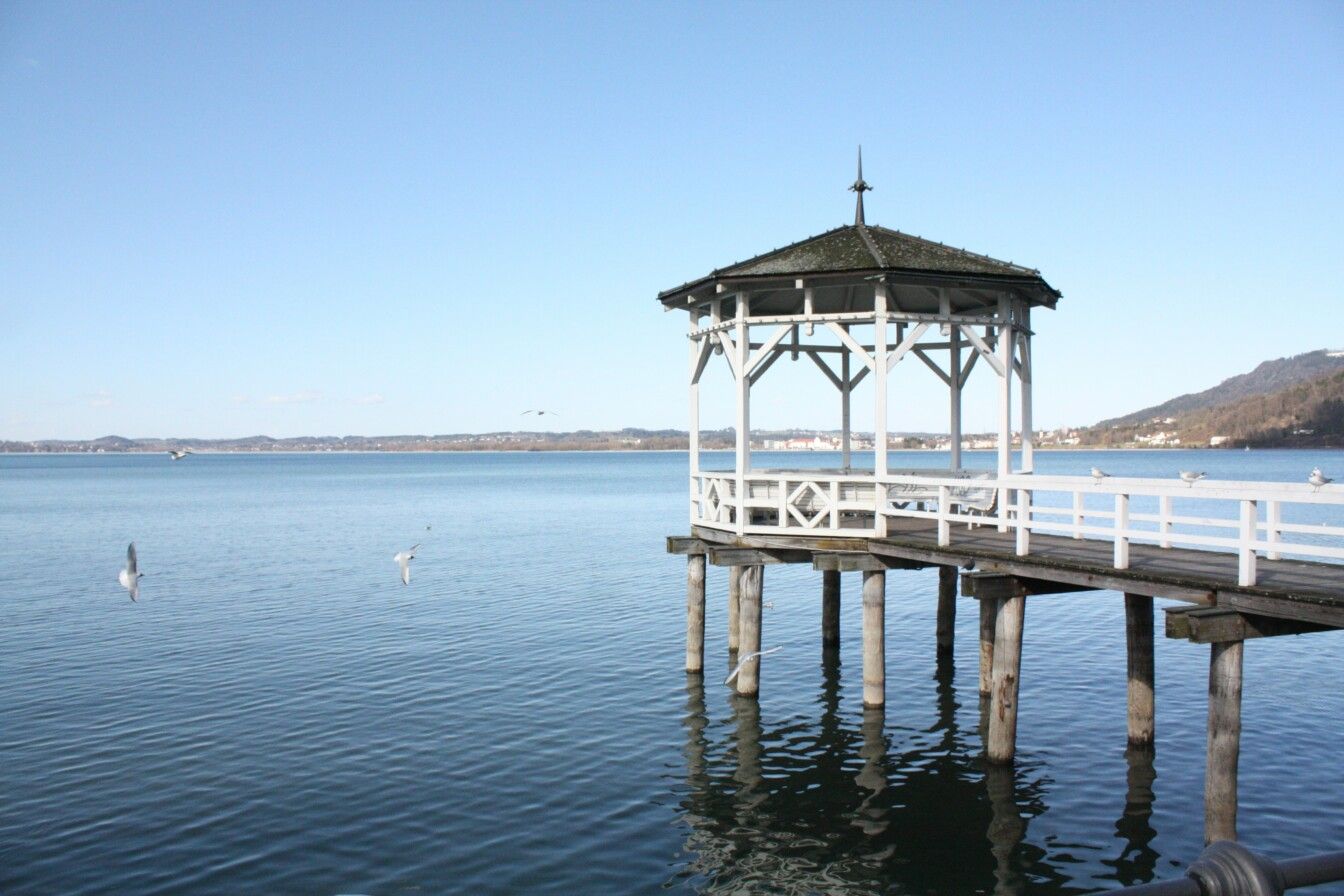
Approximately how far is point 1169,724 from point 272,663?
1802 cm

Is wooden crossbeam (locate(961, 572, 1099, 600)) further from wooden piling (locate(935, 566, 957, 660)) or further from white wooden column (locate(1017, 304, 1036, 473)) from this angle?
wooden piling (locate(935, 566, 957, 660))

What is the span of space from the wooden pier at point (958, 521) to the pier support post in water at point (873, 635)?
1.3 inches

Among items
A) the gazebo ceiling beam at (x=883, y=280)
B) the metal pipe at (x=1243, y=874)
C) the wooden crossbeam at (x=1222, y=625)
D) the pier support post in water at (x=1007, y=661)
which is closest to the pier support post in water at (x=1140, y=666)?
the pier support post in water at (x=1007, y=661)

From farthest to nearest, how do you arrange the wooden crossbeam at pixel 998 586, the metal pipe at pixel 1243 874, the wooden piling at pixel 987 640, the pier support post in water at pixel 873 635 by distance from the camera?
1. the wooden piling at pixel 987 640
2. the pier support post in water at pixel 873 635
3. the wooden crossbeam at pixel 998 586
4. the metal pipe at pixel 1243 874

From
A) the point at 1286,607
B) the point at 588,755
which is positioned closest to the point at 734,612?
the point at 588,755

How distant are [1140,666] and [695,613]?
794cm

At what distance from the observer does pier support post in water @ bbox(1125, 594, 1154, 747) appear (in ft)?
48.9

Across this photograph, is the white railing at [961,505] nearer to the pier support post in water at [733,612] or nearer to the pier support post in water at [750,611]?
the pier support post in water at [750,611]

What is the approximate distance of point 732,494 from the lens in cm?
1856

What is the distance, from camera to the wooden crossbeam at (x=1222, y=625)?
410 inches

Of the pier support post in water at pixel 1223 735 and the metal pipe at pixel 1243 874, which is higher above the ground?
the metal pipe at pixel 1243 874

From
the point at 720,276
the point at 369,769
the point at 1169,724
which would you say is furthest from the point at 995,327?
the point at 369,769

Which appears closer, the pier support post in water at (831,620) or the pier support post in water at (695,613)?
the pier support post in water at (695,613)

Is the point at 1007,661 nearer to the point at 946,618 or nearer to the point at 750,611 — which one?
the point at 750,611
